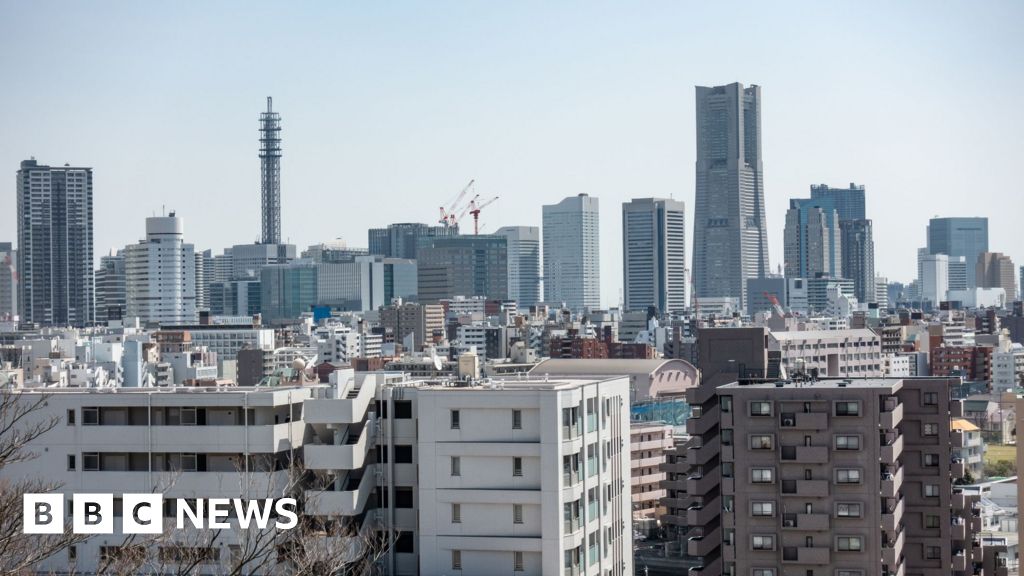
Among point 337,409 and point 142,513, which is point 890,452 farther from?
point 142,513

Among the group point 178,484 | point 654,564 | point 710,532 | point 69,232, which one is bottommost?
point 654,564

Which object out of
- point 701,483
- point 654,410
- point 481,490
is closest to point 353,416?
point 481,490

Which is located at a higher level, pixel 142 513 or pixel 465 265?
pixel 465 265

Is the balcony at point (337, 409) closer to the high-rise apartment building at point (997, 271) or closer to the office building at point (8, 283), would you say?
the office building at point (8, 283)

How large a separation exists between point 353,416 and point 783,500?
5.92m

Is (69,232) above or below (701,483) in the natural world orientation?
above

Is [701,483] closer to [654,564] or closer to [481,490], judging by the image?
[481,490]

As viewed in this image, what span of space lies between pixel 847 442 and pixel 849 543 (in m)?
1.24

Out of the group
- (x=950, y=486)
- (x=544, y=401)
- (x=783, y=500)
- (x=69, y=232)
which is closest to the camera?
(x=544, y=401)

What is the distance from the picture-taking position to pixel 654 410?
51.6 metres

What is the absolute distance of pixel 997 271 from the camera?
194 meters

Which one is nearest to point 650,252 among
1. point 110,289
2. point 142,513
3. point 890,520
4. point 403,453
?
point 110,289

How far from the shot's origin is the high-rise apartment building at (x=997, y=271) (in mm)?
193025

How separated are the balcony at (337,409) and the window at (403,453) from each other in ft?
1.72
